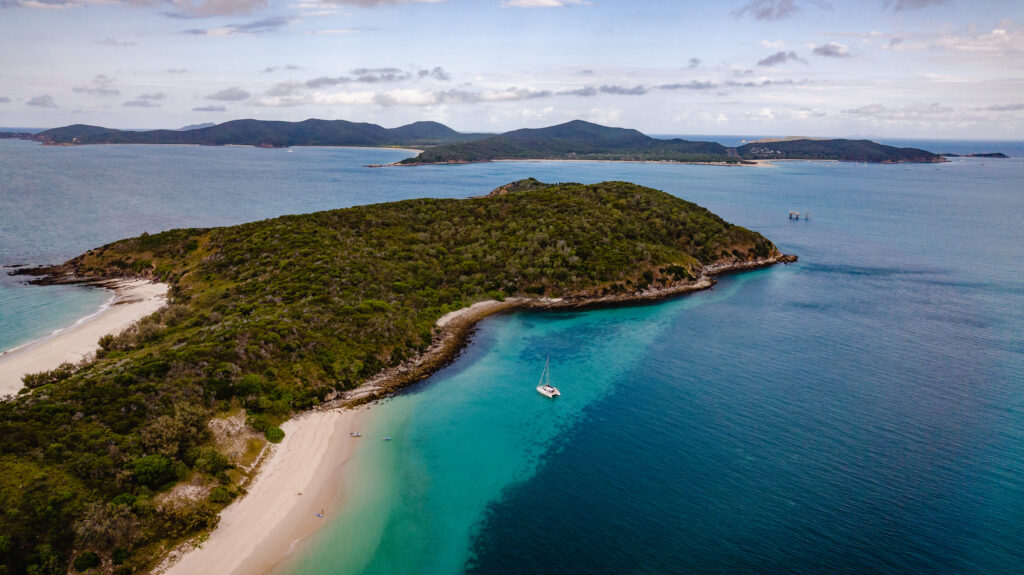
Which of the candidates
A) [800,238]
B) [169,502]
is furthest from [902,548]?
[800,238]

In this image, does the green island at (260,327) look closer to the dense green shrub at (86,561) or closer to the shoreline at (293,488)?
the dense green shrub at (86,561)

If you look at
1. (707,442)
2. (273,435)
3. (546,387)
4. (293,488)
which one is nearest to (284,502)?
(293,488)

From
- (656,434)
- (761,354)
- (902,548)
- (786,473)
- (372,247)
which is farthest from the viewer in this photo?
(372,247)

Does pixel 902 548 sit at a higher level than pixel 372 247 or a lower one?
lower

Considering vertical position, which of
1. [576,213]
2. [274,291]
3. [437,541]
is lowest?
[437,541]

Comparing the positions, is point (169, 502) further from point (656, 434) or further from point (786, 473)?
point (786, 473)
